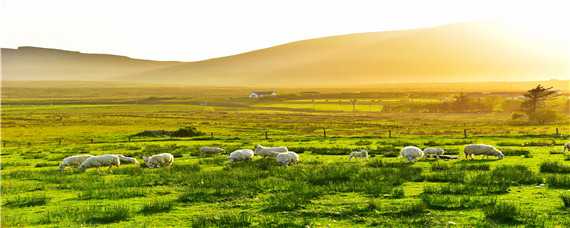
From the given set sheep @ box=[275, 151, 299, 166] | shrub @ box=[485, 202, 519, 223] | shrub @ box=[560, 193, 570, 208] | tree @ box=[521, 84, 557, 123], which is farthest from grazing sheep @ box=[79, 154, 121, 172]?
tree @ box=[521, 84, 557, 123]

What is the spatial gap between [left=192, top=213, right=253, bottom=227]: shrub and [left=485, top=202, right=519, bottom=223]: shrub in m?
5.93

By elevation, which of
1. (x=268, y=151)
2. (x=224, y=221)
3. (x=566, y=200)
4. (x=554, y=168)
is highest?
(x=268, y=151)

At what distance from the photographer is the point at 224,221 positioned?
12.8 metres

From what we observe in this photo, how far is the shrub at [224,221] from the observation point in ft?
41.6

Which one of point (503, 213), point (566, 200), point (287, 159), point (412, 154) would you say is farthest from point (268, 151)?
point (503, 213)

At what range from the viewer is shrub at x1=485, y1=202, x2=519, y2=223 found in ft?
41.4

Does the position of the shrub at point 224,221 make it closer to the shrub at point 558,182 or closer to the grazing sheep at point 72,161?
the shrub at point 558,182

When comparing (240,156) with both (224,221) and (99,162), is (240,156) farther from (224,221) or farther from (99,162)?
(224,221)

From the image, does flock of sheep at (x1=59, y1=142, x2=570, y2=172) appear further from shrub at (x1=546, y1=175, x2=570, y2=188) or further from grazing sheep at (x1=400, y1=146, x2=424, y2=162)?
shrub at (x1=546, y1=175, x2=570, y2=188)

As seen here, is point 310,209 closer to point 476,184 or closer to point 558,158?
point 476,184

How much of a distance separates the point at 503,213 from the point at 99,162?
18682 millimetres

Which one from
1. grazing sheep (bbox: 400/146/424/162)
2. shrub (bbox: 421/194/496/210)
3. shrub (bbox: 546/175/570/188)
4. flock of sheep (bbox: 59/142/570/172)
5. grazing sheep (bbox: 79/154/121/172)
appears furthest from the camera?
grazing sheep (bbox: 400/146/424/162)

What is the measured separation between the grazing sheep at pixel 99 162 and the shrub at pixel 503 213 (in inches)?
717

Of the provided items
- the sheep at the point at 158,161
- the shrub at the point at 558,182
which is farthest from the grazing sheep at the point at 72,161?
the shrub at the point at 558,182
